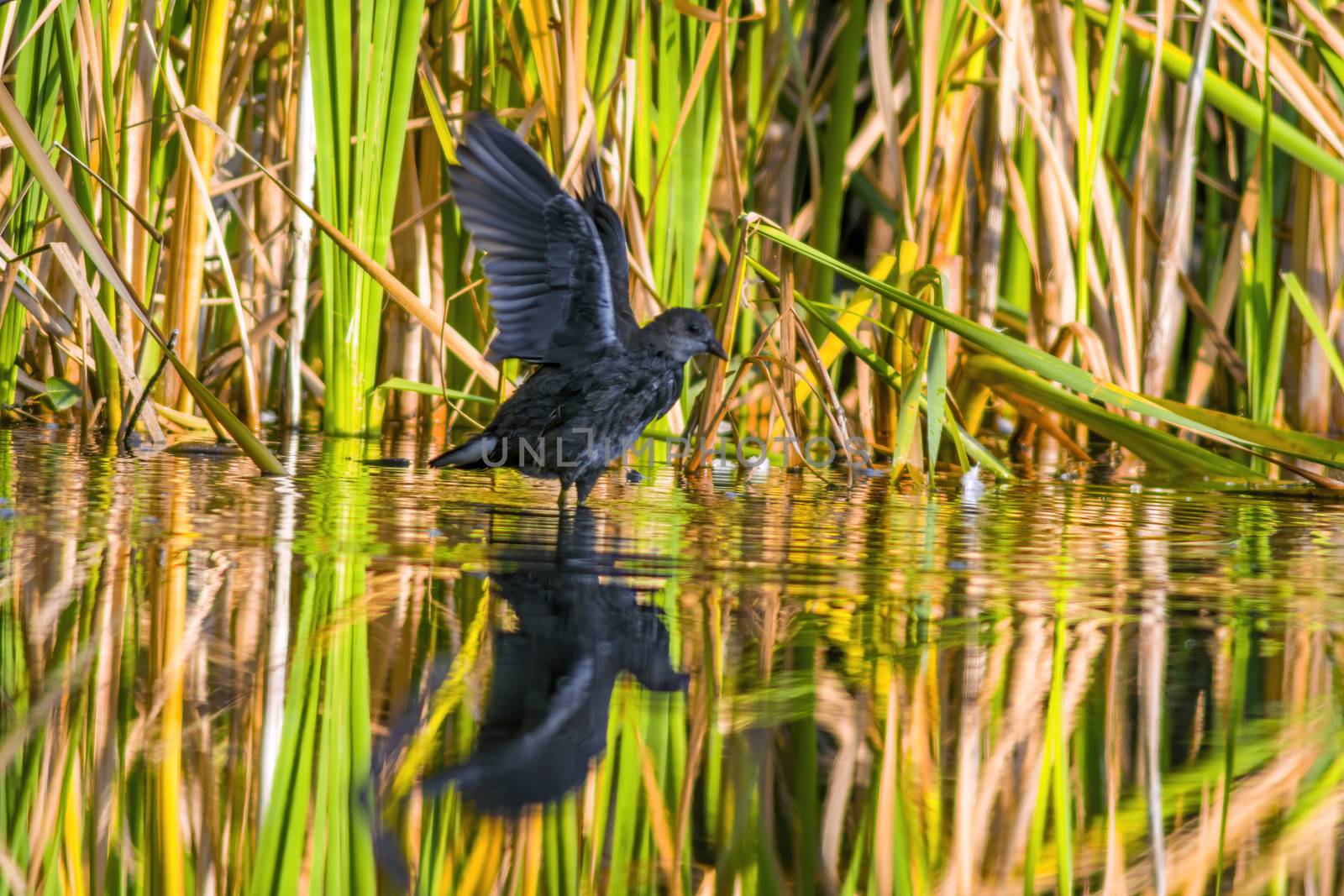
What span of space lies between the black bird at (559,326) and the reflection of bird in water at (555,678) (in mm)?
1059

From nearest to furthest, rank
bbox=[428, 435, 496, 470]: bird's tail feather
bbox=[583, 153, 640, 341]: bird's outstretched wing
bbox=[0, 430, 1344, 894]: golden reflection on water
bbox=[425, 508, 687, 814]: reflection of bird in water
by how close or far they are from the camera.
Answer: bbox=[0, 430, 1344, 894]: golden reflection on water < bbox=[425, 508, 687, 814]: reflection of bird in water < bbox=[583, 153, 640, 341]: bird's outstretched wing < bbox=[428, 435, 496, 470]: bird's tail feather

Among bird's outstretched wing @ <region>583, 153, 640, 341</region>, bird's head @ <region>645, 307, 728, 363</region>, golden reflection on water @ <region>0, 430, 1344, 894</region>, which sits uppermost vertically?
bird's outstretched wing @ <region>583, 153, 640, 341</region>

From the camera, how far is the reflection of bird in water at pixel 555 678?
137cm

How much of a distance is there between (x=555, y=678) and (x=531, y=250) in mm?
1813

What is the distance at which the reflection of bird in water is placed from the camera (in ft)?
4.50

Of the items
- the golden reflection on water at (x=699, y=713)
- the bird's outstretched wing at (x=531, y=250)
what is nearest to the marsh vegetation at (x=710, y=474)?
the golden reflection on water at (x=699, y=713)

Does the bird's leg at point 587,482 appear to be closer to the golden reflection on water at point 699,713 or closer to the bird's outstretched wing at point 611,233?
the bird's outstretched wing at point 611,233

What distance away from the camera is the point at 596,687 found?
5.46 ft

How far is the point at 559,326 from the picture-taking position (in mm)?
3514

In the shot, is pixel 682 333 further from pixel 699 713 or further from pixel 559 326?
pixel 699 713

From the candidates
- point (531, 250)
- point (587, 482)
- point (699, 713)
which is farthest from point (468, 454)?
point (699, 713)

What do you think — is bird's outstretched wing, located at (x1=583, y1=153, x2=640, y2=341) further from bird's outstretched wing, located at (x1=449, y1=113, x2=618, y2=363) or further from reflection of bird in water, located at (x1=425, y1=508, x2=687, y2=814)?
reflection of bird in water, located at (x1=425, y1=508, x2=687, y2=814)

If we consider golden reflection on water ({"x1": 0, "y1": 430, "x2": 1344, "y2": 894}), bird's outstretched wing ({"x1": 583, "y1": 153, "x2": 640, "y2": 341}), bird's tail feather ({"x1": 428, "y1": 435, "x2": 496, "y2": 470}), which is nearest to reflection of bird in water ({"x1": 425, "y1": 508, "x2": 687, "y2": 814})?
golden reflection on water ({"x1": 0, "y1": 430, "x2": 1344, "y2": 894})

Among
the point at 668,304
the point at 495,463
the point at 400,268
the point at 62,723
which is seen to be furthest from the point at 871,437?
the point at 62,723
